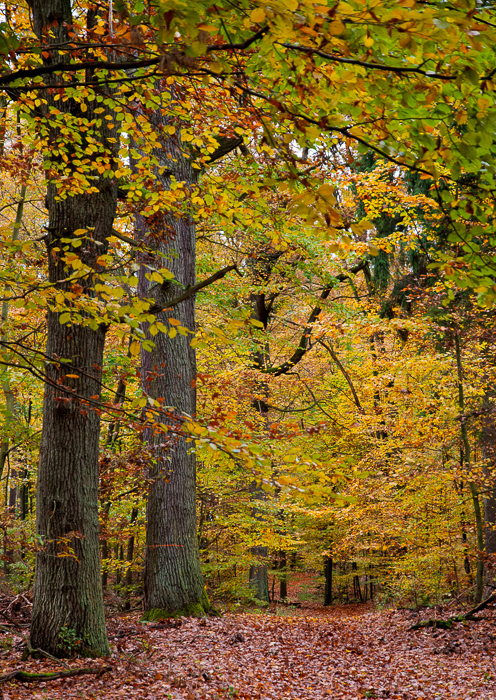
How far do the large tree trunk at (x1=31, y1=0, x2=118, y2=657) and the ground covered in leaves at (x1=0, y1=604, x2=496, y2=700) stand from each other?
0.30 metres

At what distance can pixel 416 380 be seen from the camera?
34.0ft

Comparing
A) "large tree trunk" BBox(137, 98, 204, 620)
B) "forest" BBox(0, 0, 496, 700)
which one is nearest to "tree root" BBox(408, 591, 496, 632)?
"forest" BBox(0, 0, 496, 700)

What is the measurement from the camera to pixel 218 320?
468 inches

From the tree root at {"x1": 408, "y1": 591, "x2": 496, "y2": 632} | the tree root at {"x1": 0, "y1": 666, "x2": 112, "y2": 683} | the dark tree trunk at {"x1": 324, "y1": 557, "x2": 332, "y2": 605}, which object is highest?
the tree root at {"x1": 0, "y1": 666, "x2": 112, "y2": 683}

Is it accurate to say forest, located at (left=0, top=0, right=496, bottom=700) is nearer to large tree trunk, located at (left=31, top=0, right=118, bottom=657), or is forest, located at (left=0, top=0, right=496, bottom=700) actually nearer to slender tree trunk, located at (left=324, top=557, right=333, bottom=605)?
large tree trunk, located at (left=31, top=0, right=118, bottom=657)

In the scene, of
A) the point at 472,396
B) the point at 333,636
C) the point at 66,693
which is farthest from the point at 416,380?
the point at 66,693

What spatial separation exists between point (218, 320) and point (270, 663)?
24.6ft

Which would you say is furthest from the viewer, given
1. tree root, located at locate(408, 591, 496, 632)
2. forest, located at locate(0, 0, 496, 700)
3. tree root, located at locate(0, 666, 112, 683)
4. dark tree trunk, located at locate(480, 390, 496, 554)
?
dark tree trunk, located at locate(480, 390, 496, 554)

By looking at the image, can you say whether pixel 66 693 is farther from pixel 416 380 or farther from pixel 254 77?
pixel 416 380

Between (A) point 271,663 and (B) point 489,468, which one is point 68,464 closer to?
(A) point 271,663

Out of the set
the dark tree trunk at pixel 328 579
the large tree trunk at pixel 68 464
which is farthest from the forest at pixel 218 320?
the dark tree trunk at pixel 328 579

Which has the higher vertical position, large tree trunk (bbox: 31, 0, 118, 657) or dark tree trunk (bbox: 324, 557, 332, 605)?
large tree trunk (bbox: 31, 0, 118, 657)

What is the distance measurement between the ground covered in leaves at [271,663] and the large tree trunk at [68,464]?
305 mm

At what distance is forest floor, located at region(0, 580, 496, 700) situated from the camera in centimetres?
422
